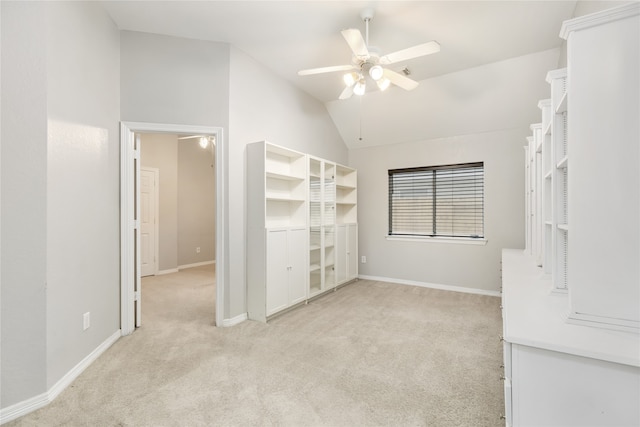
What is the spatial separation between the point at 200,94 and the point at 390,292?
3.46 m

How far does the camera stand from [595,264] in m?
1.22

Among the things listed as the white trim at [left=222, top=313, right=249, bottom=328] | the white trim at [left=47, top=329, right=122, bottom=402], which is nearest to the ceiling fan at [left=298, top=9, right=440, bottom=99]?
the white trim at [left=222, top=313, right=249, bottom=328]

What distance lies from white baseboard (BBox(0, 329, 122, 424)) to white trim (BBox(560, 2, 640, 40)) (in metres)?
3.29

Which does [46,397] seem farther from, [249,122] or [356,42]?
[356,42]

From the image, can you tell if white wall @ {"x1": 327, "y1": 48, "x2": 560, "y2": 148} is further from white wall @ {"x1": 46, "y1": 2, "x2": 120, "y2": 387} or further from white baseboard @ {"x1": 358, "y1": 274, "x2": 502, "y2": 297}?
white wall @ {"x1": 46, "y1": 2, "x2": 120, "y2": 387}

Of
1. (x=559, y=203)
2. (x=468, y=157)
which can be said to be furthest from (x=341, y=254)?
(x=559, y=203)

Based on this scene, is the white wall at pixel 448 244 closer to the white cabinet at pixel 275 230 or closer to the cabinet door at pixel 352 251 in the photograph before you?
the cabinet door at pixel 352 251

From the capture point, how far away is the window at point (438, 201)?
4.42 metres

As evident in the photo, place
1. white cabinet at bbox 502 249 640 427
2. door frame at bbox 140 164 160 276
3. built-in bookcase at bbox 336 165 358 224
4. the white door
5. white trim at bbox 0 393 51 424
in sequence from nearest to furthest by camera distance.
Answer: white cabinet at bbox 502 249 640 427
white trim at bbox 0 393 51 424
built-in bookcase at bbox 336 165 358 224
the white door
door frame at bbox 140 164 160 276

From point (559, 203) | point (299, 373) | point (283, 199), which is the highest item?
point (283, 199)

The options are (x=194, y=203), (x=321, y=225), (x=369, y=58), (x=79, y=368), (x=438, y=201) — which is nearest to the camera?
(x=79, y=368)

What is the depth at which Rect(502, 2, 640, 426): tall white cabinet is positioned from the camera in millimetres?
1045

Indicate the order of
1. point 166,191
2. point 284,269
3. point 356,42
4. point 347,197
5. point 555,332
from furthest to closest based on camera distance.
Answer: point 166,191
point 347,197
point 284,269
point 356,42
point 555,332

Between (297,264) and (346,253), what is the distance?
1.29 meters
